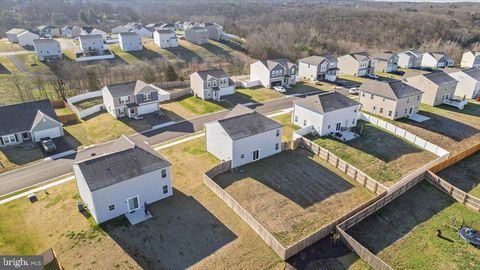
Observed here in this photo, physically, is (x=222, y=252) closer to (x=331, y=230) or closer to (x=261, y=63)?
(x=331, y=230)

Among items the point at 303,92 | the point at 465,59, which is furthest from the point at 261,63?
the point at 465,59

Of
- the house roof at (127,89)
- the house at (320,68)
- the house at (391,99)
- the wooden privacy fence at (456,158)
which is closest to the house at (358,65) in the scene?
the house at (320,68)

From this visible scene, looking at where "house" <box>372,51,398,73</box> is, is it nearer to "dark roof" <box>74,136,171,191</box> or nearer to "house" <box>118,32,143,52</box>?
"house" <box>118,32,143,52</box>

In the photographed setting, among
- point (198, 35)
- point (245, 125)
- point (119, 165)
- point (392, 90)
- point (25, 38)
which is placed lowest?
point (119, 165)

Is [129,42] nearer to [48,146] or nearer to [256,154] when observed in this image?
[48,146]

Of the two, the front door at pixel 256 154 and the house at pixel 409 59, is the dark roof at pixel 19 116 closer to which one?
the front door at pixel 256 154

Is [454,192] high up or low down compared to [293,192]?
up

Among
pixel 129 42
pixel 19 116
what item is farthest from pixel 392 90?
pixel 129 42
